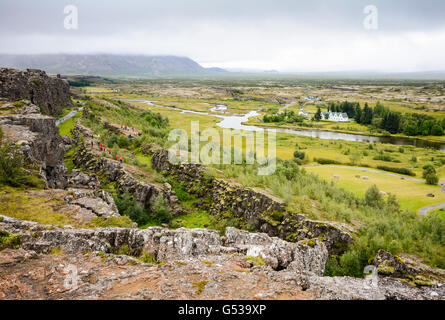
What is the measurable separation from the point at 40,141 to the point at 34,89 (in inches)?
1323

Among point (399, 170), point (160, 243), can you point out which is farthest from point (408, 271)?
point (399, 170)

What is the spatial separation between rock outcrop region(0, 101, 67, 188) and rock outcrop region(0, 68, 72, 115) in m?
17.7

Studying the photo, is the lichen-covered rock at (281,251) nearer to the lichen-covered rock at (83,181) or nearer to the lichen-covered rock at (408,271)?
the lichen-covered rock at (408,271)

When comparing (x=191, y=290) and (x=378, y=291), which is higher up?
(x=191, y=290)

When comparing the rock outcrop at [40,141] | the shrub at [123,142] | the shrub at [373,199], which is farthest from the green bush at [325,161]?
the rock outcrop at [40,141]

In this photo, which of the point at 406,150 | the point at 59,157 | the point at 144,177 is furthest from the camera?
the point at 406,150

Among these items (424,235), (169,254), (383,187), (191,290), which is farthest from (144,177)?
(383,187)

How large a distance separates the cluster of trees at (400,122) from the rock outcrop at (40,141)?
129m

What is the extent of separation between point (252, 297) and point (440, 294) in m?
8.28

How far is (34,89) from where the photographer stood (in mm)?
47438

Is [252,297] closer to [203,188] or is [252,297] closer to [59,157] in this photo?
[203,188]

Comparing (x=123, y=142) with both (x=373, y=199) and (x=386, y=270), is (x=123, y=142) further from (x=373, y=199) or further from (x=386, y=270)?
(x=373, y=199)

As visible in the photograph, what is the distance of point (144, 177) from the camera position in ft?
93.3
